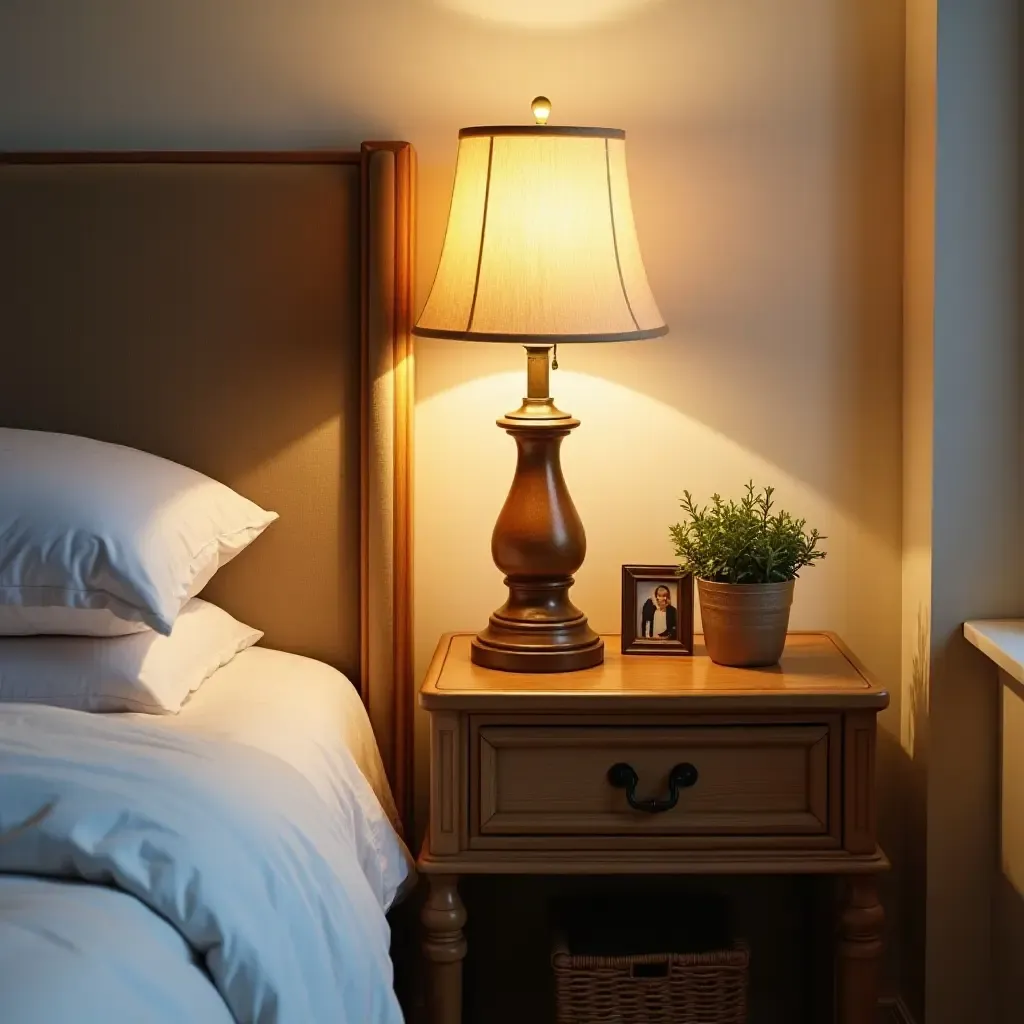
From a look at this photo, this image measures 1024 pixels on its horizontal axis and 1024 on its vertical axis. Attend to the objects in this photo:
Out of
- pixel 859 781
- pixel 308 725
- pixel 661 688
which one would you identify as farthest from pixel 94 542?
pixel 859 781

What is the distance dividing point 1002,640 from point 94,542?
1.14 meters

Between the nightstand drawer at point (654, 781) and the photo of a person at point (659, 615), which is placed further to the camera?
the photo of a person at point (659, 615)

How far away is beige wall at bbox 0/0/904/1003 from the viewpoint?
7.00 feet

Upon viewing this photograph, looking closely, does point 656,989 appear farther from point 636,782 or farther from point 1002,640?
point 1002,640

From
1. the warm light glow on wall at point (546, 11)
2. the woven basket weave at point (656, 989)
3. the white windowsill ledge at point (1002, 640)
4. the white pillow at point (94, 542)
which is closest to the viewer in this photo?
the white pillow at point (94, 542)

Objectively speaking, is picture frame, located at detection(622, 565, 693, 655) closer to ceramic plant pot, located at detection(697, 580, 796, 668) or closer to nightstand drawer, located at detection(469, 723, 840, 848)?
ceramic plant pot, located at detection(697, 580, 796, 668)

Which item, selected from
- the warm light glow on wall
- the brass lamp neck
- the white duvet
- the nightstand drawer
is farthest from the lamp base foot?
the warm light glow on wall

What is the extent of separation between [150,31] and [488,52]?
19.4 inches

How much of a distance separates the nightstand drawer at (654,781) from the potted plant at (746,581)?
13 centimetres

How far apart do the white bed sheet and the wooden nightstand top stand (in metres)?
0.14

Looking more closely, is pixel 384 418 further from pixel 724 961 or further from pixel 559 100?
pixel 724 961

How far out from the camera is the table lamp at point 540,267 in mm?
1839

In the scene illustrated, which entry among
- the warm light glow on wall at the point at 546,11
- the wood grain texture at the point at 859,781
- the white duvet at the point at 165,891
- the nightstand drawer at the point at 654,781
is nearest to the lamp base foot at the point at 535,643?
the nightstand drawer at the point at 654,781

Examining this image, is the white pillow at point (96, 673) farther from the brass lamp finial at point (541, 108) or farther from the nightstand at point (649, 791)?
the brass lamp finial at point (541, 108)
